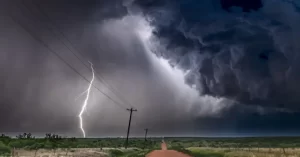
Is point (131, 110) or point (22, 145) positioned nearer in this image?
point (22, 145)

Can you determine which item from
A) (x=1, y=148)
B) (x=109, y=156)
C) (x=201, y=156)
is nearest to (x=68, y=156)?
(x=109, y=156)

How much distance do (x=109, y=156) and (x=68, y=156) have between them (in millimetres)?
7655

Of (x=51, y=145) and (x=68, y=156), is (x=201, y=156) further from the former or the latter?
(x=51, y=145)

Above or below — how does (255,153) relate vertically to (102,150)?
above

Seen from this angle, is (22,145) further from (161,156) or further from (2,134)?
(161,156)

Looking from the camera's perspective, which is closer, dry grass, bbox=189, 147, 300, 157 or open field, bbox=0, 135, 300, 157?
dry grass, bbox=189, 147, 300, 157

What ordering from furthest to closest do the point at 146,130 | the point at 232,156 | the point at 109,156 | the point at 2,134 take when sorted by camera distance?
the point at 146,130, the point at 2,134, the point at 109,156, the point at 232,156

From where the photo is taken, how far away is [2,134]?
301ft

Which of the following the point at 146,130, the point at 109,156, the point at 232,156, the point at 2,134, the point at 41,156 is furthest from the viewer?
the point at 146,130

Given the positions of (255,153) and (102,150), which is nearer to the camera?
(255,153)

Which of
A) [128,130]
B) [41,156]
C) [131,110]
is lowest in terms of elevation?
[41,156]

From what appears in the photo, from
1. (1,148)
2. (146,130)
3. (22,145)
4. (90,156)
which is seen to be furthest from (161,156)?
(146,130)

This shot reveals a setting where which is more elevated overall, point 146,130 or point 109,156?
point 146,130

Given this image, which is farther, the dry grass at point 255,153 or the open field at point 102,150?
the open field at point 102,150
